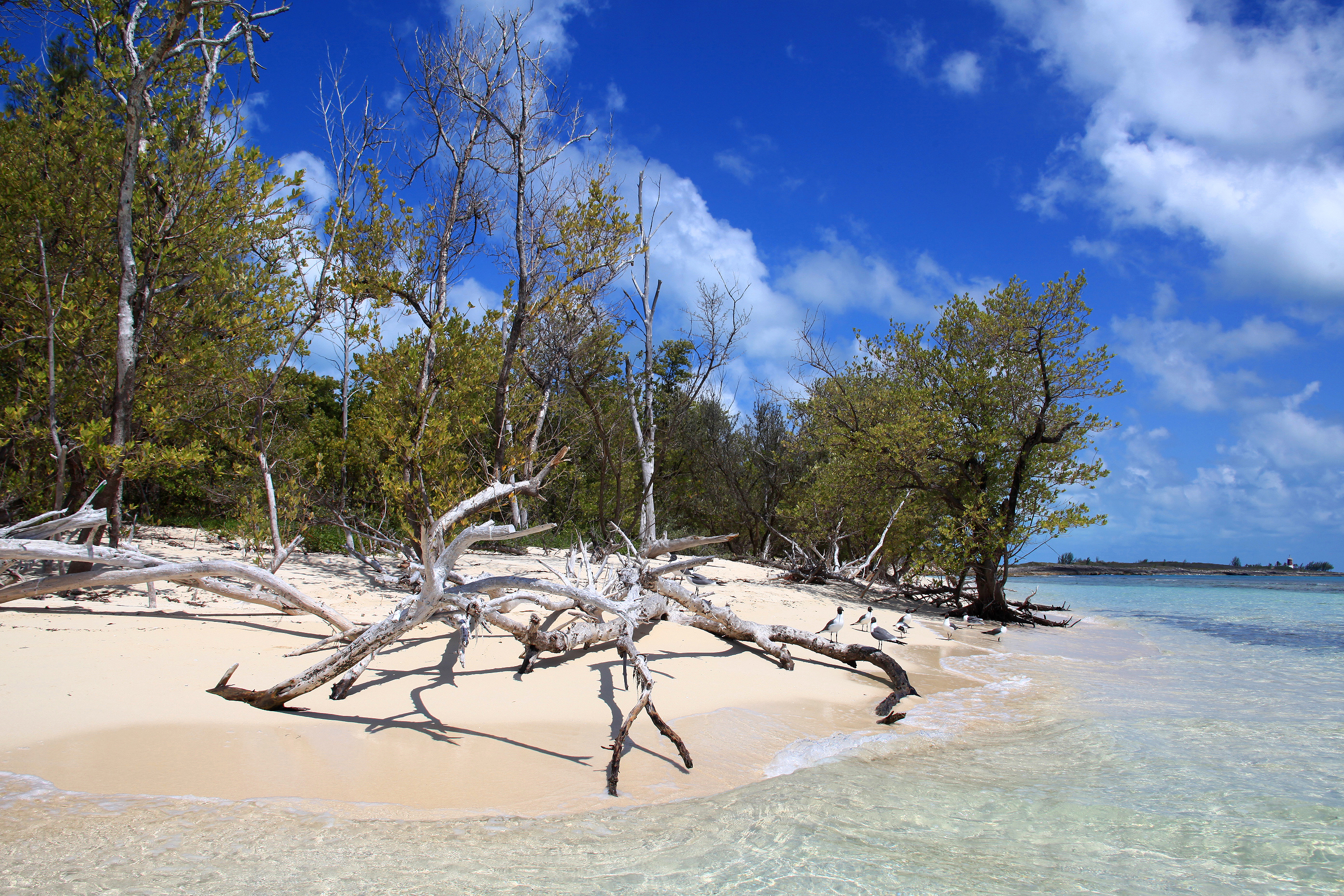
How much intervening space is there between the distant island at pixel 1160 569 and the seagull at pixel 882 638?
4425cm

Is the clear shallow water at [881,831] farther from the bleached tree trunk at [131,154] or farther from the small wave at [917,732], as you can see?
the bleached tree trunk at [131,154]

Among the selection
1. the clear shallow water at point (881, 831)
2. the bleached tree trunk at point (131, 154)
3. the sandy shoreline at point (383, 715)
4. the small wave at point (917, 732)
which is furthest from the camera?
the bleached tree trunk at point (131, 154)

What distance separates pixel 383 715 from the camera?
5.04 metres

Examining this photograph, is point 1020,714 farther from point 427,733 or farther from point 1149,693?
point 427,733

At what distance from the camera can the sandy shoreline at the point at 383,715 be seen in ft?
13.1

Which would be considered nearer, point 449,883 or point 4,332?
point 449,883

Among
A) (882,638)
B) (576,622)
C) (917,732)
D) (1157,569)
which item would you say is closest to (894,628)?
(882,638)

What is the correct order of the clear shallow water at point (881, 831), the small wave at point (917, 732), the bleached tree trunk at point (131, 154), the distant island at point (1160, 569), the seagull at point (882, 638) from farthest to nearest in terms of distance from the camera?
the distant island at point (1160, 569) < the seagull at point (882, 638) < the bleached tree trunk at point (131, 154) < the small wave at point (917, 732) < the clear shallow water at point (881, 831)

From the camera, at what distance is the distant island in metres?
57.2

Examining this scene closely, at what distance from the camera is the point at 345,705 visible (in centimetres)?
513

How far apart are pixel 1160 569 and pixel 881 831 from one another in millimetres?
74386

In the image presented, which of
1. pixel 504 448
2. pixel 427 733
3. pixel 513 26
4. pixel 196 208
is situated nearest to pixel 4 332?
pixel 196 208

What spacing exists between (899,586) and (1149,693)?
376 inches

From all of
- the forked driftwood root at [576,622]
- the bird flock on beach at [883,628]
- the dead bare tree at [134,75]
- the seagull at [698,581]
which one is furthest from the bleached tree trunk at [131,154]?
the seagull at [698,581]
